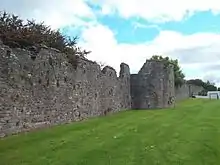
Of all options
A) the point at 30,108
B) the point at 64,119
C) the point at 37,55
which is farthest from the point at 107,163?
the point at 64,119

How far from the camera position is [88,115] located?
24.3m

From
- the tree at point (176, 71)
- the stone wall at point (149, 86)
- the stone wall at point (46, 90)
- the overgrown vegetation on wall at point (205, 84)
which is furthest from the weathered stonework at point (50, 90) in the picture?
the overgrown vegetation on wall at point (205, 84)

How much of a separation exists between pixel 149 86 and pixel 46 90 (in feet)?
62.4

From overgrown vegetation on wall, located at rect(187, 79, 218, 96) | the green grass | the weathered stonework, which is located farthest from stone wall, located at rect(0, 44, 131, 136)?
overgrown vegetation on wall, located at rect(187, 79, 218, 96)

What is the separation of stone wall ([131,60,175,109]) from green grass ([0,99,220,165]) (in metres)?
18.5

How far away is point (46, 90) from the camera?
19.0m

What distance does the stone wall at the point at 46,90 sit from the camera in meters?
15.8

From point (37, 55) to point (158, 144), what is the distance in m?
7.02

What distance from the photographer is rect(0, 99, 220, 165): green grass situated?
1102 cm

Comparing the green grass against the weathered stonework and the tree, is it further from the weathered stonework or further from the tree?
the tree

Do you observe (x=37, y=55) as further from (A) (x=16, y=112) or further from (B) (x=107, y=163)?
(B) (x=107, y=163)

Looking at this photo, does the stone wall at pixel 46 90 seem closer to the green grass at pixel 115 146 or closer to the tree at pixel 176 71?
the green grass at pixel 115 146

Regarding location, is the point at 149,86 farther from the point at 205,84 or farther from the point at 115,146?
the point at 205,84

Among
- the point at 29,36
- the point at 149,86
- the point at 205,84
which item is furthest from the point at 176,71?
the point at 29,36
